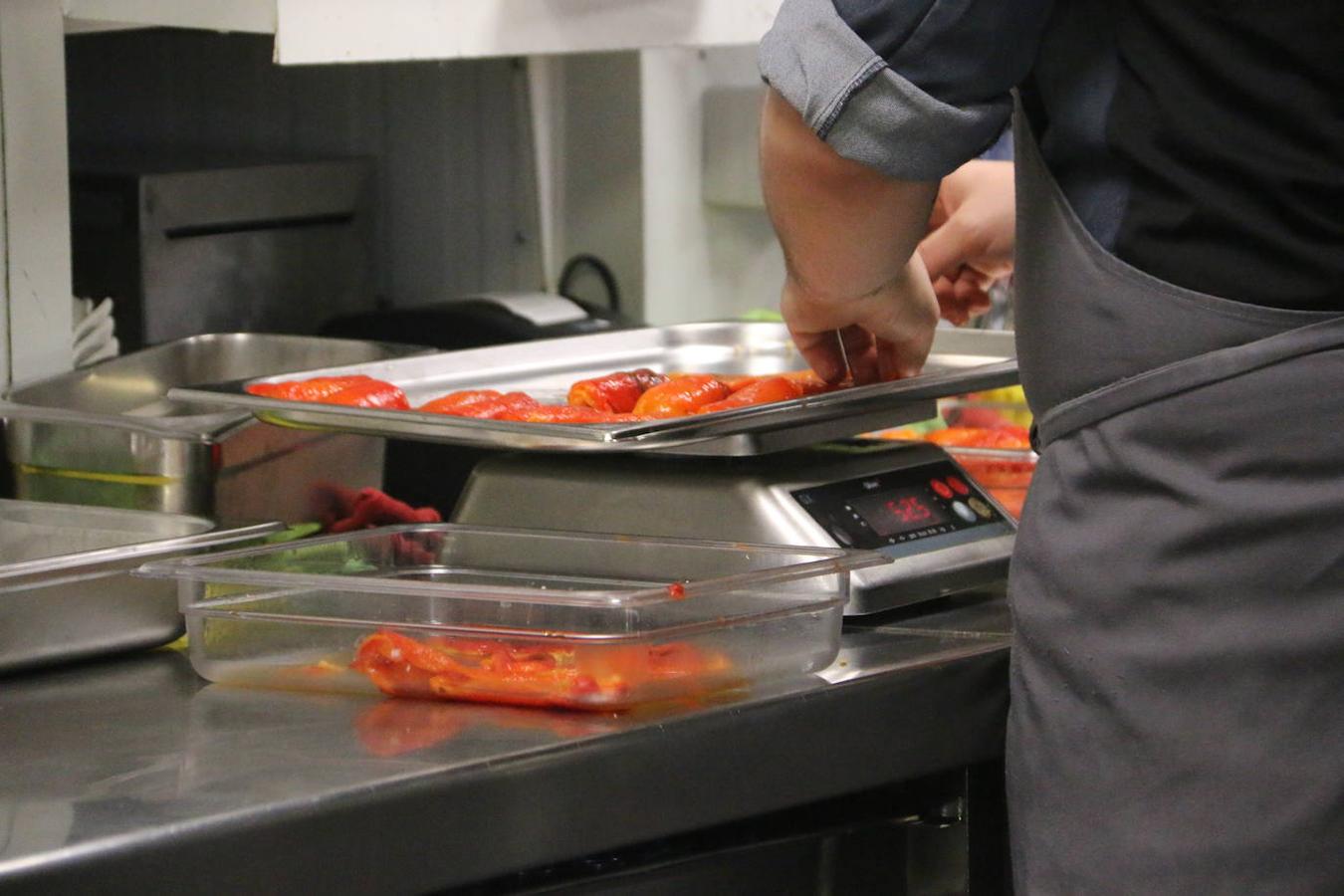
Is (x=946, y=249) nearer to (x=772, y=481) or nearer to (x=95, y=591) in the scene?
(x=772, y=481)

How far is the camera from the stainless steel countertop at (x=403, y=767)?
0.99 m

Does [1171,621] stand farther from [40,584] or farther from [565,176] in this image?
[565,176]

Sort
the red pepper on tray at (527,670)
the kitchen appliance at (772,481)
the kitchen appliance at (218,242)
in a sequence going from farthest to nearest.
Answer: the kitchen appliance at (218,242) → the kitchen appliance at (772,481) → the red pepper on tray at (527,670)

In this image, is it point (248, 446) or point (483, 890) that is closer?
point (483, 890)

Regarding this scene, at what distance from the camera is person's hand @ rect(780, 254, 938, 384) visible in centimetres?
136

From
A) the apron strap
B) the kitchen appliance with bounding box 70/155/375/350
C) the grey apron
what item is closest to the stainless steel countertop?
the grey apron

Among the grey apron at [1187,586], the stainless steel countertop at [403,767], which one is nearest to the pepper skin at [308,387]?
the stainless steel countertop at [403,767]

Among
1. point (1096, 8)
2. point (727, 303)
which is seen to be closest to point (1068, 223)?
point (1096, 8)

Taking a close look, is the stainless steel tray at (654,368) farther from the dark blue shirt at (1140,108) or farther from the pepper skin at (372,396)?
the dark blue shirt at (1140,108)

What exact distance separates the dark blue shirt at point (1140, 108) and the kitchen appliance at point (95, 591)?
1.86 ft

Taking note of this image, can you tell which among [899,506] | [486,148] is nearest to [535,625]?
[899,506]

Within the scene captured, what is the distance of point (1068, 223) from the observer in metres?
1.12

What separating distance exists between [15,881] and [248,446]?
616 millimetres

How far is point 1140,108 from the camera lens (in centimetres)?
108
